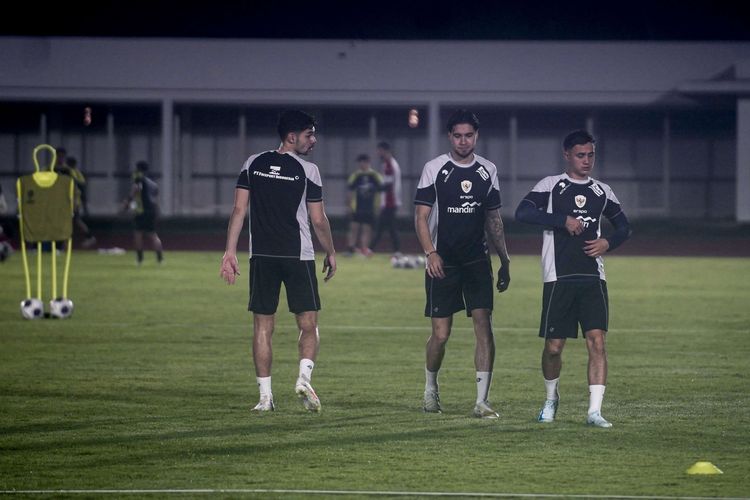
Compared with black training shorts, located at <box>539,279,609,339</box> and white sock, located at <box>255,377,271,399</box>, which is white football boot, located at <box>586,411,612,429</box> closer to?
black training shorts, located at <box>539,279,609,339</box>

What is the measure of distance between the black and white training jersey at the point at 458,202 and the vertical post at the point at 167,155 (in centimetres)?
3658

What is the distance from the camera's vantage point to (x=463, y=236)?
10.1 meters

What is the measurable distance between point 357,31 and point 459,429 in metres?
39.2

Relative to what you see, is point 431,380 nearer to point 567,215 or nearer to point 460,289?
point 460,289

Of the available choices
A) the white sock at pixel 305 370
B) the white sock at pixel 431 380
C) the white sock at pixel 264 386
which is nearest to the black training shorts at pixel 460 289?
the white sock at pixel 431 380

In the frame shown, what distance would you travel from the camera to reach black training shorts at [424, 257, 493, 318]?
10.1 metres

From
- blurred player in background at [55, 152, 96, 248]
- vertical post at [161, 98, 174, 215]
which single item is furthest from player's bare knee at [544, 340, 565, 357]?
vertical post at [161, 98, 174, 215]

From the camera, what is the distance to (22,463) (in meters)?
8.31

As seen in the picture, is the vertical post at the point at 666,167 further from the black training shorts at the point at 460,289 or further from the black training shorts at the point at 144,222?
the black training shorts at the point at 460,289

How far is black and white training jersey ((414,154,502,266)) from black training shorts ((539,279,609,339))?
69 centimetres

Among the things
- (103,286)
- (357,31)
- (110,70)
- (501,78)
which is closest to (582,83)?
(501,78)

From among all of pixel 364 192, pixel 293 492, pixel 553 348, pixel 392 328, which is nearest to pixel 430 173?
pixel 553 348

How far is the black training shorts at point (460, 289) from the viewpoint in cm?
1009

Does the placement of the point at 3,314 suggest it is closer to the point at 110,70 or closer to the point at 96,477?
the point at 96,477
